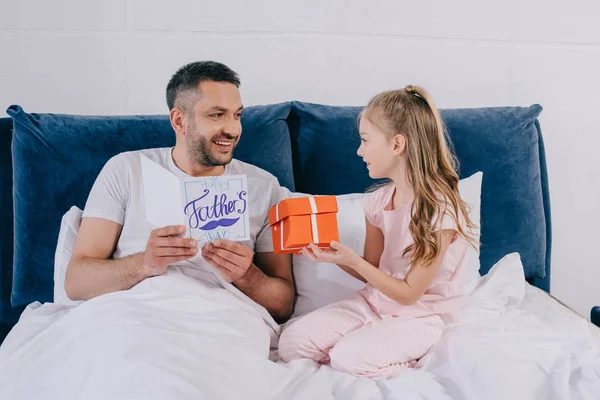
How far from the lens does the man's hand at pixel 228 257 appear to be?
5.16 ft

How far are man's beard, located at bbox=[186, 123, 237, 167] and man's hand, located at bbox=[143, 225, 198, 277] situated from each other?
0.28 m

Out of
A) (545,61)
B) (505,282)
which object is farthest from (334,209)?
(545,61)

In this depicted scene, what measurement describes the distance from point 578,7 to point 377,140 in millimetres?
1240

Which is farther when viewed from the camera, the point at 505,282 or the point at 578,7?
the point at 578,7

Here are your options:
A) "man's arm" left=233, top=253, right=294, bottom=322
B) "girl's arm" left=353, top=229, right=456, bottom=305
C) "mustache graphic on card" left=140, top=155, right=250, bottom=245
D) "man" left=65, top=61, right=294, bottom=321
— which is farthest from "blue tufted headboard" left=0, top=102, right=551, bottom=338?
"girl's arm" left=353, top=229, right=456, bottom=305

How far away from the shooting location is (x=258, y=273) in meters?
1.70

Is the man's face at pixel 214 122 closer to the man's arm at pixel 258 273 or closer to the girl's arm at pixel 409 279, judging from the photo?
the man's arm at pixel 258 273

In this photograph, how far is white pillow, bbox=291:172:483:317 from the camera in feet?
5.99

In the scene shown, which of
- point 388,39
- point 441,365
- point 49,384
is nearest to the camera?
point 49,384

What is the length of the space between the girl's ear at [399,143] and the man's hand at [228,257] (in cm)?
42

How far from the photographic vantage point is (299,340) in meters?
1.59

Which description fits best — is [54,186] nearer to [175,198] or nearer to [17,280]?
[17,280]

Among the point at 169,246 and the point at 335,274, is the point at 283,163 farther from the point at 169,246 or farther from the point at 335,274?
the point at 169,246

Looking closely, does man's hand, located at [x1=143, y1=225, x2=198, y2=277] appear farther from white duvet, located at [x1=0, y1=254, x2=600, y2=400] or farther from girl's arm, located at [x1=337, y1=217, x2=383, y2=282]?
girl's arm, located at [x1=337, y1=217, x2=383, y2=282]
